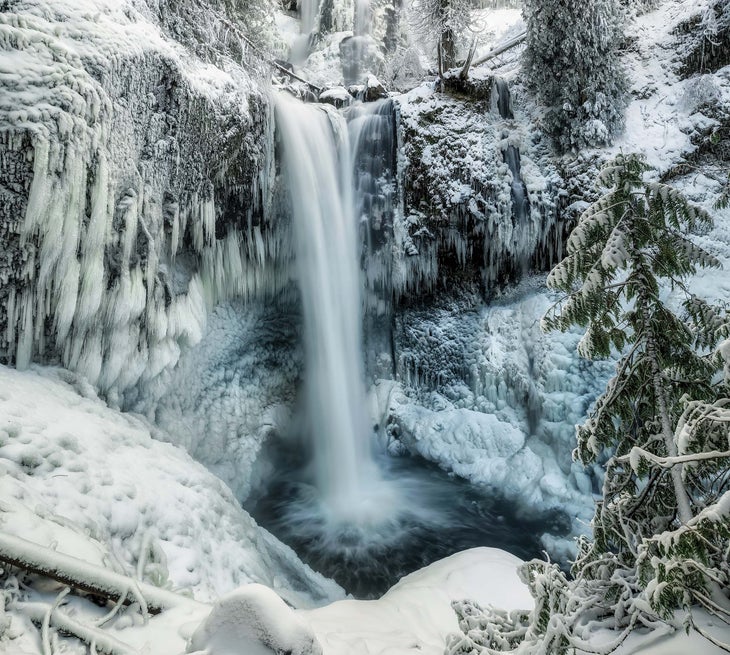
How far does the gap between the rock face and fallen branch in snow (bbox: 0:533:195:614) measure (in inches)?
144

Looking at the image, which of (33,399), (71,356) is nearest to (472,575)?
(33,399)

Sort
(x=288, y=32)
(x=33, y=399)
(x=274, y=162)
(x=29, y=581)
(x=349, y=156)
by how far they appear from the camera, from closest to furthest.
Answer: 1. (x=29, y=581)
2. (x=33, y=399)
3. (x=274, y=162)
4. (x=349, y=156)
5. (x=288, y=32)

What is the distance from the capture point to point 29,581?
2.50 meters

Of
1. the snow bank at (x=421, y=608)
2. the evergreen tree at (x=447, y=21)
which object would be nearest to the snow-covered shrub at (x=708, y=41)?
the evergreen tree at (x=447, y=21)

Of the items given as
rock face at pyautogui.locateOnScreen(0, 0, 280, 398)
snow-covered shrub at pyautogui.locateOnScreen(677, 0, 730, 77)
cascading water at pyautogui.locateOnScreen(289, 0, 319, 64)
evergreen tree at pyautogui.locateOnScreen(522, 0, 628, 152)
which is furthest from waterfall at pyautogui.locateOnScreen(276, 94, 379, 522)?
cascading water at pyautogui.locateOnScreen(289, 0, 319, 64)

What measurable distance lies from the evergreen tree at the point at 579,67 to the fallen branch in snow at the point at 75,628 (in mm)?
11935

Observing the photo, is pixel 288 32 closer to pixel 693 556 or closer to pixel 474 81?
pixel 474 81

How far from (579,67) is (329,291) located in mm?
7929

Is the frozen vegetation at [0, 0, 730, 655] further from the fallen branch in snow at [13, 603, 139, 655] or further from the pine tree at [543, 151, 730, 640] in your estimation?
the pine tree at [543, 151, 730, 640]

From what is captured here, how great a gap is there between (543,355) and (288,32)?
30415mm

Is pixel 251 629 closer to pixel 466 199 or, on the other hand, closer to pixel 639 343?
pixel 639 343

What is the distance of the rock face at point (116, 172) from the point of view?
4.92m

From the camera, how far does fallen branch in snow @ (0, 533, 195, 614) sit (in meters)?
2.44

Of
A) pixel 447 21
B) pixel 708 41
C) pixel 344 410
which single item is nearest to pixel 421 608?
pixel 344 410
